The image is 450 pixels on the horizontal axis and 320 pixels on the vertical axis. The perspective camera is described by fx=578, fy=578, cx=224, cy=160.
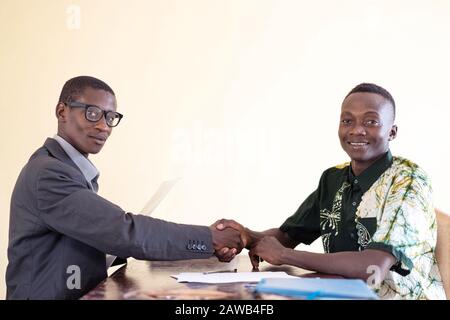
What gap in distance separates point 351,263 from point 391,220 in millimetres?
208

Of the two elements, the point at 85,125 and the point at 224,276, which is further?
the point at 85,125

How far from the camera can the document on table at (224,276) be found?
5.10 ft

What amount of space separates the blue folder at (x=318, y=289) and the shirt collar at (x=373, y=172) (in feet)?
2.46

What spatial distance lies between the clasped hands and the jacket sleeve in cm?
15

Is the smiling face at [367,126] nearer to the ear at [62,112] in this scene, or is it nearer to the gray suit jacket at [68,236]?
the gray suit jacket at [68,236]

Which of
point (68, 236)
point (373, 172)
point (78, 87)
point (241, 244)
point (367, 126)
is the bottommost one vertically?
point (241, 244)

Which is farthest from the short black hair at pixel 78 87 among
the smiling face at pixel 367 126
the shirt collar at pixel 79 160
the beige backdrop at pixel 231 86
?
the beige backdrop at pixel 231 86

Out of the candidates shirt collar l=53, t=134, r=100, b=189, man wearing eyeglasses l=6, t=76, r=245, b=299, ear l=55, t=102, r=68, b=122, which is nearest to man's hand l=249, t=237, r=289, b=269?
man wearing eyeglasses l=6, t=76, r=245, b=299

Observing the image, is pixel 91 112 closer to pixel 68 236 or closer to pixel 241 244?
pixel 68 236

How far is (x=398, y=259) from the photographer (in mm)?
1688

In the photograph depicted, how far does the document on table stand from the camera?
5.10ft

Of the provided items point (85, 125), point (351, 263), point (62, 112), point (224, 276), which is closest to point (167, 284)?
point (224, 276)

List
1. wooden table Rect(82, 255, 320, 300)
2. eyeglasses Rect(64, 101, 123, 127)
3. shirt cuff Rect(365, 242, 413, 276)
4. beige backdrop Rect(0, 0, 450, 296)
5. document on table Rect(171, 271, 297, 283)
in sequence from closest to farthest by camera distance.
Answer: wooden table Rect(82, 255, 320, 300)
document on table Rect(171, 271, 297, 283)
shirt cuff Rect(365, 242, 413, 276)
eyeglasses Rect(64, 101, 123, 127)
beige backdrop Rect(0, 0, 450, 296)

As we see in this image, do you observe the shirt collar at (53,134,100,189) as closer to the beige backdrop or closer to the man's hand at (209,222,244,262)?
the man's hand at (209,222,244,262)
